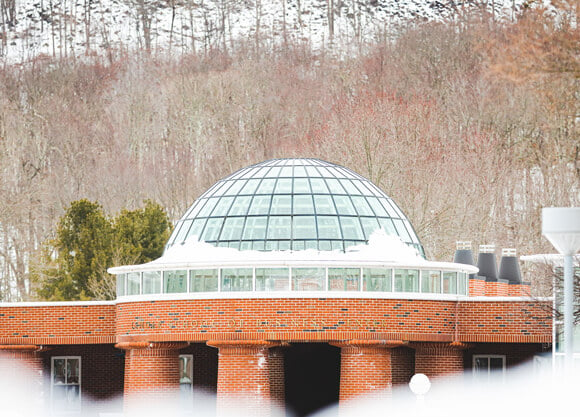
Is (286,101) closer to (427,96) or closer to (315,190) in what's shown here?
(427,96)

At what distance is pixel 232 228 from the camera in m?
42.4

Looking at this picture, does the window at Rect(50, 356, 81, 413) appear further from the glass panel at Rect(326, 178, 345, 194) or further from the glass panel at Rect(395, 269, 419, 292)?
the glass panel at Rect(395, 269, 419, 292)

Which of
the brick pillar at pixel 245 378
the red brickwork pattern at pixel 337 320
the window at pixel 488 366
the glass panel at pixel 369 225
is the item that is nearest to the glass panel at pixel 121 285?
the red brickwork pattern at pixel 337 320

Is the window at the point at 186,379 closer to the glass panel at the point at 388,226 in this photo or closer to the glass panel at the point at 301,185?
the glass panel at the point at 301,185

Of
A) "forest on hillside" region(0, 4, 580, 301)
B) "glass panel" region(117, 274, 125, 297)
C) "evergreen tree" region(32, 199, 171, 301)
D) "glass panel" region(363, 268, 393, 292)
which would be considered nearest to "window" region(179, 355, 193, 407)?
"glass panel" region(117, 274, 125, 297)

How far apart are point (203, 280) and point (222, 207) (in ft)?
14.9

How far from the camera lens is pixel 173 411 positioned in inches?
1615

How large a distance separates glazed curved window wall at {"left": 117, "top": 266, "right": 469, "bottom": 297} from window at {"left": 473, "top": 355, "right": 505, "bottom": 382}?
455 centimetres

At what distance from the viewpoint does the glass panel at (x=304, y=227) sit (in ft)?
138

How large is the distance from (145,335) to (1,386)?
275 inches

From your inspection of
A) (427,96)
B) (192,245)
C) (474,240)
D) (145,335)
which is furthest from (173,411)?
(427,96)

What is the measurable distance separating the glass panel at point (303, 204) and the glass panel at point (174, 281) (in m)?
4.83

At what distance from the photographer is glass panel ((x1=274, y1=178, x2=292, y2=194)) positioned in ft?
142

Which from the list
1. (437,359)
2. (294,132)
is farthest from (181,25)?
(437,359)
